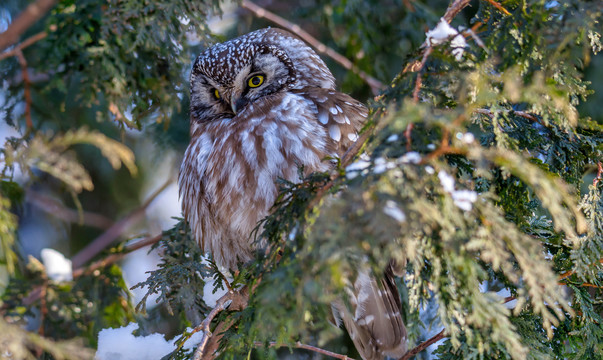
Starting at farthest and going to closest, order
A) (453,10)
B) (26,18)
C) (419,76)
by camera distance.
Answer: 1. (26,18)
2. (453,10)
3. (419,76)

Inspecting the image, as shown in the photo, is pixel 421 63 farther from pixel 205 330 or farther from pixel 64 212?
pixel 64 212

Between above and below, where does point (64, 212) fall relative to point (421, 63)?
above

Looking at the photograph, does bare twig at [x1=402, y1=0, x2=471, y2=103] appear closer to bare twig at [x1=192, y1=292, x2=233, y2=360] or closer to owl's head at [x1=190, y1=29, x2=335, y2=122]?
bare twig at [x1=192, y1=292, x2=233, y2=360]

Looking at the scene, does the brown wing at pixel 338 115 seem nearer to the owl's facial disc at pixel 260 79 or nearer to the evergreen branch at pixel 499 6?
the owl's facial disc at pixel 260 79

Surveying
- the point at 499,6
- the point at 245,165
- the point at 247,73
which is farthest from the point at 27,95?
the point at 499,6

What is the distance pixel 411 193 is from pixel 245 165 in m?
1.52

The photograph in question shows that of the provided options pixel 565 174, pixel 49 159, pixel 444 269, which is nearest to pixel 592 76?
pixel 565 174

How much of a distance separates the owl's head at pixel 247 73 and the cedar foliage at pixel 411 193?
242 mm

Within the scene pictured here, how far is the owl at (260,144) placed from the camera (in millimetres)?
2706

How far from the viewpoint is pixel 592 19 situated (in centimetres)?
148

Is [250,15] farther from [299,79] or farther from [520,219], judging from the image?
[520,219]

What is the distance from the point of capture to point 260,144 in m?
2.73

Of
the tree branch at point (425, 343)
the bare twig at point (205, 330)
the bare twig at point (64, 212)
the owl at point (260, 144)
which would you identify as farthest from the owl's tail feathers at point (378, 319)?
the bare twig at point (64, 212)

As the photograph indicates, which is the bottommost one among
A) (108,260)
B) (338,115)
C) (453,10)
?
(453,10)
